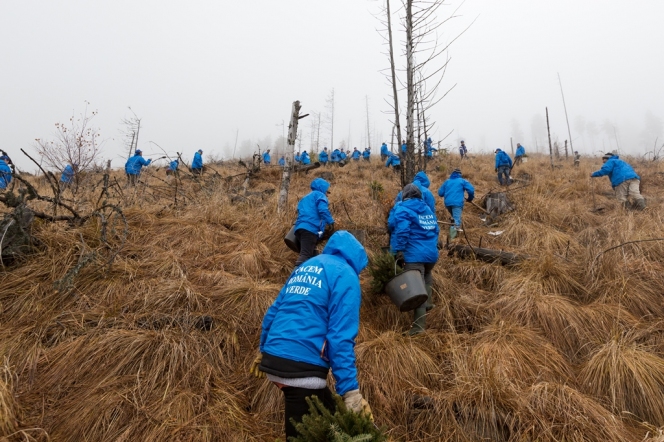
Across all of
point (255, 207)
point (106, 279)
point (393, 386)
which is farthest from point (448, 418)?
point (255, 207)

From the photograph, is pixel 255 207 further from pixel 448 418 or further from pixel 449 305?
pixel 448 418

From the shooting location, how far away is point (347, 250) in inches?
90.2

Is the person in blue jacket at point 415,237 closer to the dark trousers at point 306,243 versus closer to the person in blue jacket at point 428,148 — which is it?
the dark trousers at point 306,243

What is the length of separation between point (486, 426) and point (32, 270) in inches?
195

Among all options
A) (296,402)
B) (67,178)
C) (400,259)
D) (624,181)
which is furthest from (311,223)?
(624,181)

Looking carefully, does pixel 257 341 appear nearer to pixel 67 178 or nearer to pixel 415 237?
pixel 415 237

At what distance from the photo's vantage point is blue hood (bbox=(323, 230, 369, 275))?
2285mm

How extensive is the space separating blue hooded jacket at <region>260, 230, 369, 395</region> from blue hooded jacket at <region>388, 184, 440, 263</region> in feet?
6.38

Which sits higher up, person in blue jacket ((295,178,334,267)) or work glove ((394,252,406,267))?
person in blue jacket ((295,178,334,267))

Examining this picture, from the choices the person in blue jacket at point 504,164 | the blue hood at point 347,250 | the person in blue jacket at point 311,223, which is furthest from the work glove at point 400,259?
the person in blue jacket at point 504,164

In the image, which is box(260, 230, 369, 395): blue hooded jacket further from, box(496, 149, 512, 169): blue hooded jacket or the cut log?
box(496, 149, 512, 169): blue hooded jacket

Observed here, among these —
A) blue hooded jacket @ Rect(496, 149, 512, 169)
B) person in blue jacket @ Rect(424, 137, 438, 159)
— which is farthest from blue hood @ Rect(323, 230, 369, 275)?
blue hooded jacket @ Rect(496, 149, 512, 169)

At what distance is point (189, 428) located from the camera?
2.40 metres

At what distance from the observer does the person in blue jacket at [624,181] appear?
7.48 m
